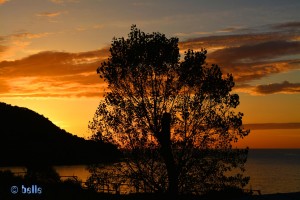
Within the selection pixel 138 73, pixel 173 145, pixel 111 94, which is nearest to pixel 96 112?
pixel 111 94

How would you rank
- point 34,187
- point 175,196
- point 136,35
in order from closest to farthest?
point 175,196 < point 136,35 < point 34,187

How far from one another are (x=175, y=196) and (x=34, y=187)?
16.1 metres

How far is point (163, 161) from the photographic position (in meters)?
31.0

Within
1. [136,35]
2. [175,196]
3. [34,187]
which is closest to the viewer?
[175,196]

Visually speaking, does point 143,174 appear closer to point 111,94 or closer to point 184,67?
point 111,94

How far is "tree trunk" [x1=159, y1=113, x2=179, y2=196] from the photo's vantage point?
3028cm

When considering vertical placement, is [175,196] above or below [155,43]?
below

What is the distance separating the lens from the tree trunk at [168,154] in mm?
30281

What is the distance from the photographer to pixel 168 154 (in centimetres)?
3062

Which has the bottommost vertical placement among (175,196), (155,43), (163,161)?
(175,196)

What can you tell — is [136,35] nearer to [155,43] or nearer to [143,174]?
[155,43]

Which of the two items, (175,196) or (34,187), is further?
(34,187)

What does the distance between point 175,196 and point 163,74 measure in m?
8.76

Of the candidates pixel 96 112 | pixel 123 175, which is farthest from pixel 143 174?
pixel 96 112
